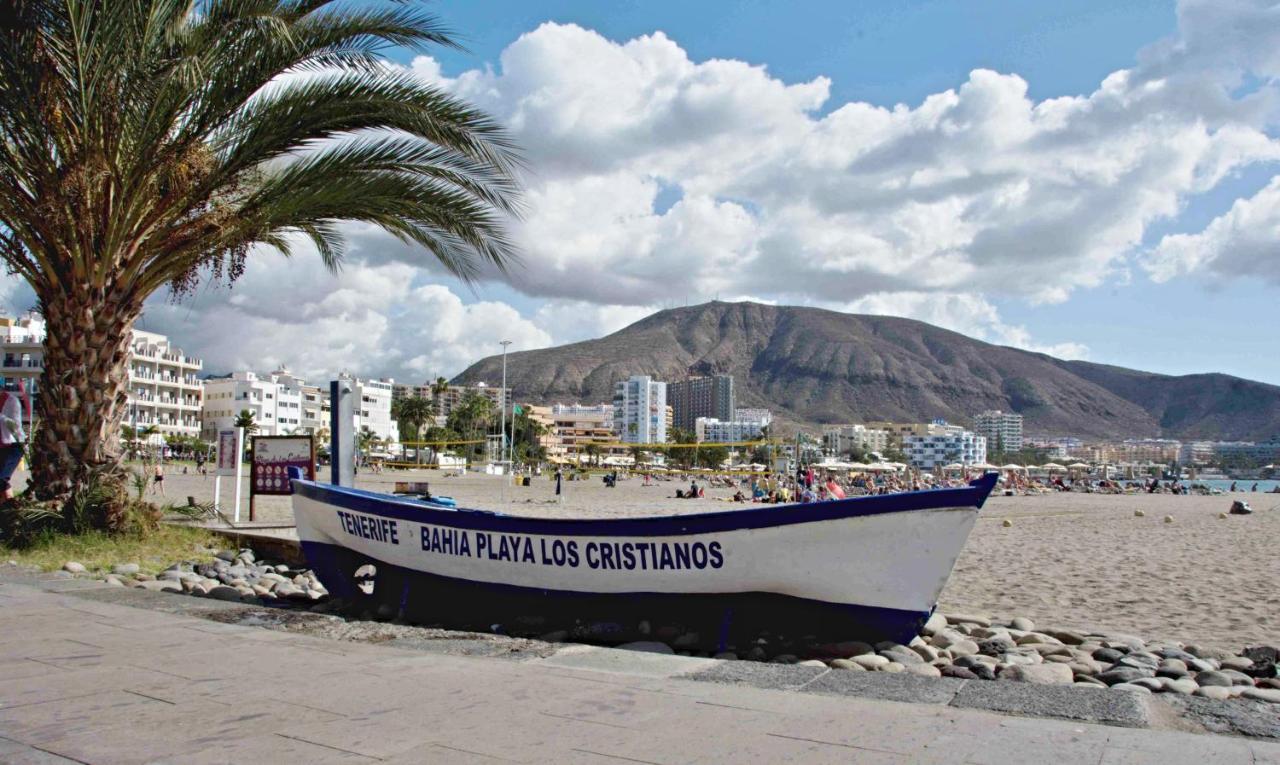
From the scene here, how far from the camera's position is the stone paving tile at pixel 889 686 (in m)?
4.28

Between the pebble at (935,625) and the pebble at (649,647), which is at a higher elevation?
→ the pebble at (649,647)

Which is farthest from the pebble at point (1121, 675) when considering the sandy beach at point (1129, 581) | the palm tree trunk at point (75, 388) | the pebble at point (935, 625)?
the palm tree trunk at point (75, 388)

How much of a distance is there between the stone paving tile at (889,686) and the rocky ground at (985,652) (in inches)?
12.8

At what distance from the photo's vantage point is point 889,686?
448 centimetres

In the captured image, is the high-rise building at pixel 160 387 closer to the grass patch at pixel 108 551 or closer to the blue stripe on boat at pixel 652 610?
Result: the grass patch at pixel 108 551

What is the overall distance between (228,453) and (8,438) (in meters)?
4.93

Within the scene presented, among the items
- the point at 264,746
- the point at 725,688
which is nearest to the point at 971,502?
the point at 725,688

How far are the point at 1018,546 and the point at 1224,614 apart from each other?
28.8ft

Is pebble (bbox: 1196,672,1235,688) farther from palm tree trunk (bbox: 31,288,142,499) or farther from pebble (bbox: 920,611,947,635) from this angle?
palm tree trunk (bbox: 31,288,142,499)

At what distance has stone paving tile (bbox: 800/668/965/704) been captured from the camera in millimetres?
4281

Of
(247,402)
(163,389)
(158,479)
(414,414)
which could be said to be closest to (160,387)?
(163,389)

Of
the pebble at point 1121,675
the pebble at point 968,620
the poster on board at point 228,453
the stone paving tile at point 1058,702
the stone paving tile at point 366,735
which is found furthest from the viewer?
the poster on board at point 228,453

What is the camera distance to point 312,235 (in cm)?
1234

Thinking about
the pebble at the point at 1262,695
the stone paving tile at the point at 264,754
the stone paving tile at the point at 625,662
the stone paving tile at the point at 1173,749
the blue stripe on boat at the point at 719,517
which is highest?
the blue stripe on boat at the point at 719,517
